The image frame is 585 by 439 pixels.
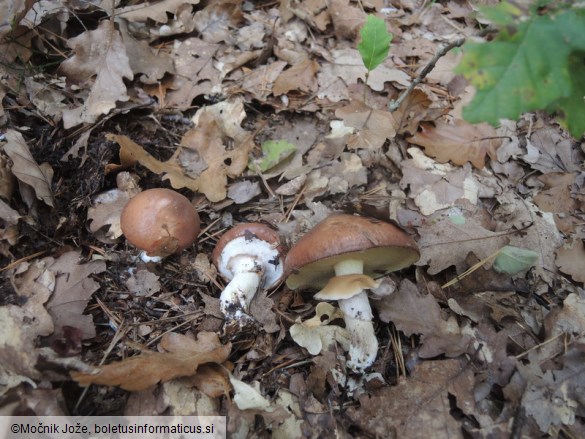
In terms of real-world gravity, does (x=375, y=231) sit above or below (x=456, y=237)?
above

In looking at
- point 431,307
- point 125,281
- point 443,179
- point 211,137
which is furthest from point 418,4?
point 125,281

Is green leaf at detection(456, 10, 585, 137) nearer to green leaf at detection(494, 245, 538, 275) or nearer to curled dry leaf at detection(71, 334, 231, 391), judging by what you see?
green leaf at detection(494, 245, 538, 275)

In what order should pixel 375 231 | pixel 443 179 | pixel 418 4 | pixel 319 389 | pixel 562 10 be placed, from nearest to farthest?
pixel 562 10 < pixel 375 231 < pixel 319 389 < pixel 443 179 < pixel 418 4

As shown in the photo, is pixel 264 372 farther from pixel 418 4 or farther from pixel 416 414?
pixel 418 4

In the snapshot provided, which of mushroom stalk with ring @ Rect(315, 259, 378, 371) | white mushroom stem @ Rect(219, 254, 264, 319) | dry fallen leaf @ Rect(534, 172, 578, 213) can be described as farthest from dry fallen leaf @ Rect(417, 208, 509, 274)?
white mushroom stem @ Rect(219, 254, 264, 319)

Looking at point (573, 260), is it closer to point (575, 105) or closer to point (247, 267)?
point (575, 105)

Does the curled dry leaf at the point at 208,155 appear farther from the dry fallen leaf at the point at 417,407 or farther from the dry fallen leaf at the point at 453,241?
the dry fallen leaf at the point at 417,407

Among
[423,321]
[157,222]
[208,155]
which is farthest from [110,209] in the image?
[423,321]

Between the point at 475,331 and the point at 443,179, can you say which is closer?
the point at 475,331
